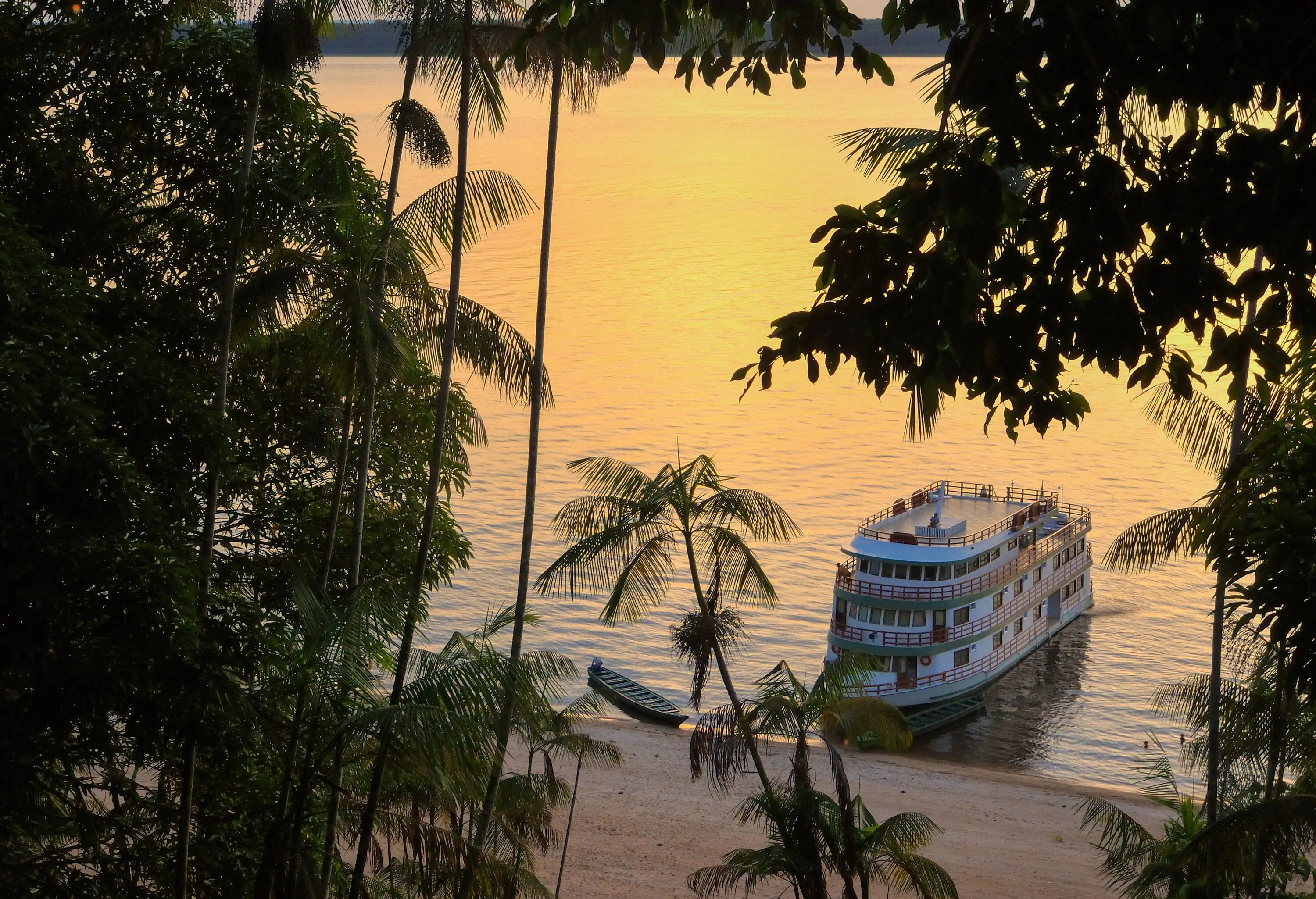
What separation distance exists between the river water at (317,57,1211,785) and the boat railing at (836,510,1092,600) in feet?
8.09

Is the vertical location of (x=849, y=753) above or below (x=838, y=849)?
below

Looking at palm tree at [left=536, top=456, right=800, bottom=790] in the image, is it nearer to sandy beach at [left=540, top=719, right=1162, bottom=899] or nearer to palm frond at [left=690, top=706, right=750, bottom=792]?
palm frond at [left=690, top=706, right=750, bottom=792]

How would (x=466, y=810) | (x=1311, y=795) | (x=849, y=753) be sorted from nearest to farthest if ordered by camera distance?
(x=1311, y=795) → (x=466, y=810) → (x=849, y=753)

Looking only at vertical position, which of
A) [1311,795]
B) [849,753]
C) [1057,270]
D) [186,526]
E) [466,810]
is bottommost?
[849,753]

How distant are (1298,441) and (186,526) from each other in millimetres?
8069

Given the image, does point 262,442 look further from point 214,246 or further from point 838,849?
point 838,849

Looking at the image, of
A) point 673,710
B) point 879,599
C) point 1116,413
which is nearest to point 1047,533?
point 879,599

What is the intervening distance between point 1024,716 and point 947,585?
150 inches

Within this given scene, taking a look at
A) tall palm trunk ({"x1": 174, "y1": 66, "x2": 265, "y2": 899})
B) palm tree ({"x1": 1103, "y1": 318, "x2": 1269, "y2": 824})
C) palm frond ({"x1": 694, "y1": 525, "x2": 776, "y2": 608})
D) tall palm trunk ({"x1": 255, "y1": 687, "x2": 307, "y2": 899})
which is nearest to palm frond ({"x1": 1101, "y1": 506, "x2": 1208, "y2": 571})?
palm tree ({"x1": 1103, "y1": 318, "x2": 1269, "y2": 824})

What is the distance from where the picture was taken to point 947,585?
2914 cm

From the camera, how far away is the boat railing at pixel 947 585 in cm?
2884

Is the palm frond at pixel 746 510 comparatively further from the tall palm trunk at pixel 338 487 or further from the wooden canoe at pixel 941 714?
the wooden canoe at pixel 941 714

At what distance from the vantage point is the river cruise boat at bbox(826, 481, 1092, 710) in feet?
94.9

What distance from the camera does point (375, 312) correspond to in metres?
10.4
